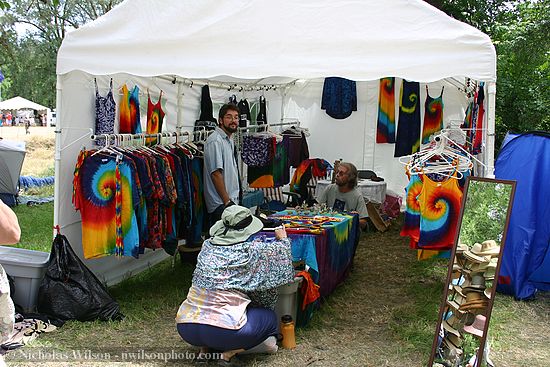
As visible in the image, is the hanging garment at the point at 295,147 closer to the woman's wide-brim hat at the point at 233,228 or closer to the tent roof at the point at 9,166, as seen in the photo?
the woman's wide-brim hat at the point at 233,228

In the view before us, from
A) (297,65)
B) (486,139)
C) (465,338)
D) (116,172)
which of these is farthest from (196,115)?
(465,338)

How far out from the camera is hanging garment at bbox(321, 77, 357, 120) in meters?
9.39

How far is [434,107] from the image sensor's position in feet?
27.9

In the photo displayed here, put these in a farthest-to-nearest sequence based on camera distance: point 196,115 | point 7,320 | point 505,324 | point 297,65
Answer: point 196,115
point 505,324
point 297,65
point 7,320

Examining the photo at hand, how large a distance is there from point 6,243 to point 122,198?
7.13 feet

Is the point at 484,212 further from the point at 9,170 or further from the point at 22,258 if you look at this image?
the point at 9,170

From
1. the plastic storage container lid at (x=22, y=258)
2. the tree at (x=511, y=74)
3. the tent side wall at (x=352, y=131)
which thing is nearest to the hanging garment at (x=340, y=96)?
the tent side wall at (x=352, y=131)

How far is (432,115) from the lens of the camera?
8.54 m

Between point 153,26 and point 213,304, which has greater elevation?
point 153,26

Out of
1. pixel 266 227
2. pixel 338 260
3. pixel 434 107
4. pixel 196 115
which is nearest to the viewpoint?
pixel 266 227

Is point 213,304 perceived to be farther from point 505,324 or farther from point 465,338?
point 505,324

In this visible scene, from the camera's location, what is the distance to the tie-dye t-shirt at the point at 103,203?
4.62 m

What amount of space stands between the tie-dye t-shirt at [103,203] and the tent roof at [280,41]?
0.73 meters

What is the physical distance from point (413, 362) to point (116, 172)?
253 cm
